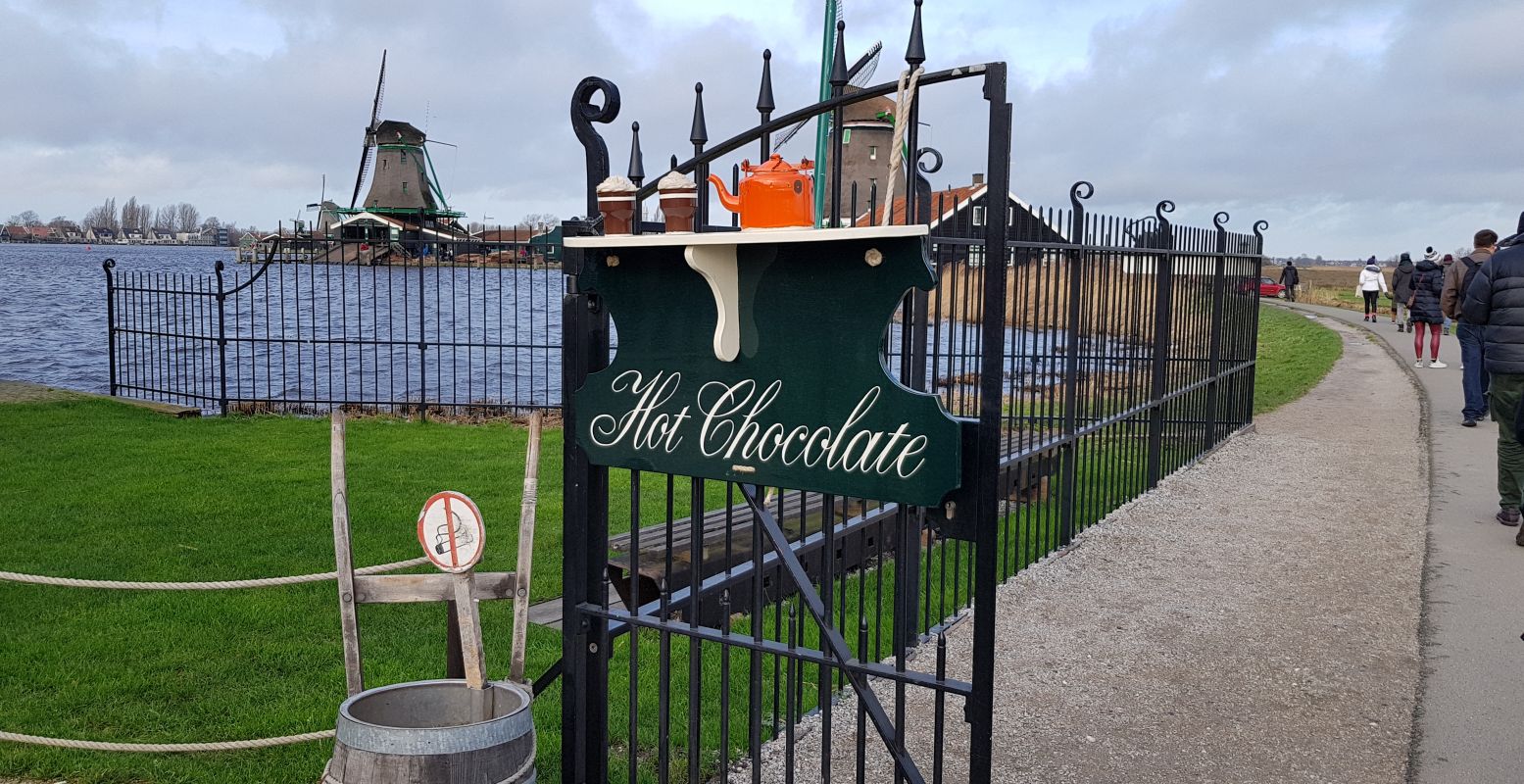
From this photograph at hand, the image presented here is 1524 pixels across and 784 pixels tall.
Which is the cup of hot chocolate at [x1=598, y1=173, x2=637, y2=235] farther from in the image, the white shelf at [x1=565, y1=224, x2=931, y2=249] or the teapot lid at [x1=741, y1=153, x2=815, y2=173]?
the teapot lid at [x1=741, y1=153, x2=815, y2=173]

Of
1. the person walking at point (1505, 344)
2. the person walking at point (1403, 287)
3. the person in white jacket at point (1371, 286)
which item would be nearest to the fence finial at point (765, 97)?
the person walking at point (1505, 344)

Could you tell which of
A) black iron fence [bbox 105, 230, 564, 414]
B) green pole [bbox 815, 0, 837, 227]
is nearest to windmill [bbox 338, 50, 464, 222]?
black iron fence [bbox 105, 230, 564, 414]

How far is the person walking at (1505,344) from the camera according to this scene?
8023mm

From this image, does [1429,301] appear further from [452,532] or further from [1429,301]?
[452,532]

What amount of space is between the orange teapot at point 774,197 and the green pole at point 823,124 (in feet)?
0.91

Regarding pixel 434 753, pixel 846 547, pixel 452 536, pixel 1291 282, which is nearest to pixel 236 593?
pixel 846 547

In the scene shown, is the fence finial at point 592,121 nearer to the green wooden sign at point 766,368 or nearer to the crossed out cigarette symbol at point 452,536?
the green wooden sign at point 766,368

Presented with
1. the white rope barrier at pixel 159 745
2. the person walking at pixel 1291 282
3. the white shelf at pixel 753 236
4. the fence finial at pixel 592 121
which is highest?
the person walking at pixel 1291 282

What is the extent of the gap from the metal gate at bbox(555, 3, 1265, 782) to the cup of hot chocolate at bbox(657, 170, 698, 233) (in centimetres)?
22

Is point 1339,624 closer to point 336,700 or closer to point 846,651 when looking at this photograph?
point 846,651

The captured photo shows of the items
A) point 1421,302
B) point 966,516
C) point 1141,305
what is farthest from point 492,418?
point 1421,302

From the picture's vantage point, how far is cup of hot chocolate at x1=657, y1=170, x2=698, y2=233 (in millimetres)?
3189

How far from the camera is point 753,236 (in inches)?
115

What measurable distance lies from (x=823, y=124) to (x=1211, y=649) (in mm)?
3573
